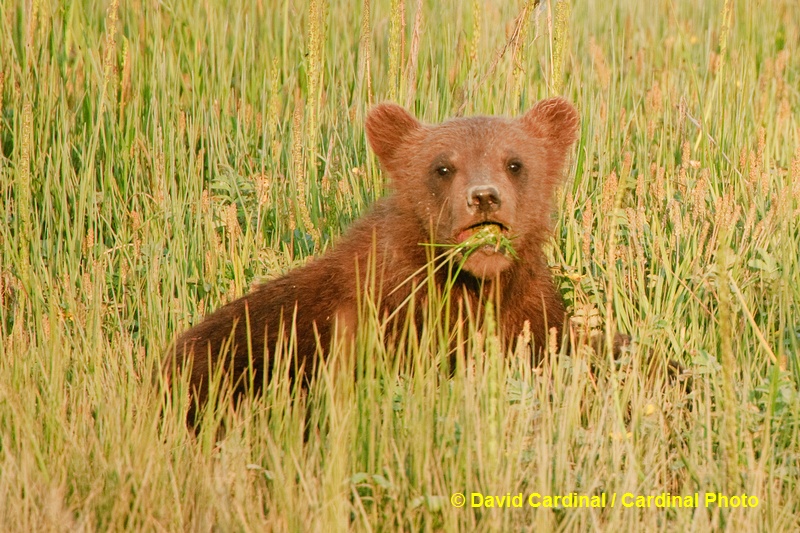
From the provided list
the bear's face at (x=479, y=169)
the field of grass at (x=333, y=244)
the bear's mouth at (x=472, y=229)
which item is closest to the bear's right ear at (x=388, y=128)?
the bear's face at (x=479, y=169)

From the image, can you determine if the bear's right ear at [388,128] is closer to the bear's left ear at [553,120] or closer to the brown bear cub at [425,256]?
the brown bear cub at [425,256]

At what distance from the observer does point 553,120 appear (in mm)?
5809

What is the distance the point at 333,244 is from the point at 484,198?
1384 millimetres

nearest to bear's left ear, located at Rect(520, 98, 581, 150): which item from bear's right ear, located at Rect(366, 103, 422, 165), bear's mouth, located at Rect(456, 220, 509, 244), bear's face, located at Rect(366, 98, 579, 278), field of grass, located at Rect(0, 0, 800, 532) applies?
bear's face, located at Rect(366, 98, 579, 278)

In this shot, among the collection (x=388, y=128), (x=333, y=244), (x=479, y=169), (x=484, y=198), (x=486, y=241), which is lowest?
(x=333, y=244)

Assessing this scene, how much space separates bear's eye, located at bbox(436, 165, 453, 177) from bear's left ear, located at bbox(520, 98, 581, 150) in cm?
62

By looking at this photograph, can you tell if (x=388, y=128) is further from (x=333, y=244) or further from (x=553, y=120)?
(x=553, y=120)

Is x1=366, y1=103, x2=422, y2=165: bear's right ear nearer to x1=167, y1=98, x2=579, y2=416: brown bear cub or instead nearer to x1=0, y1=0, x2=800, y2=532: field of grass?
x1=167, y1=98, x2=579, y2=416: brown bear cub

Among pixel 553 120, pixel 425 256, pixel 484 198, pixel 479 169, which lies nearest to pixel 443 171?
pixel 479 169

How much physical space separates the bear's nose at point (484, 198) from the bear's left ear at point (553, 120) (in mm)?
985

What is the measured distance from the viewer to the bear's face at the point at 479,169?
4953mm

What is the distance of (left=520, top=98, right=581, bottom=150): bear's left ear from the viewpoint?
5.77 meters

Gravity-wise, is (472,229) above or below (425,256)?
above

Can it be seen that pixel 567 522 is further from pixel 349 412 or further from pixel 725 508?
pixel 349 412
